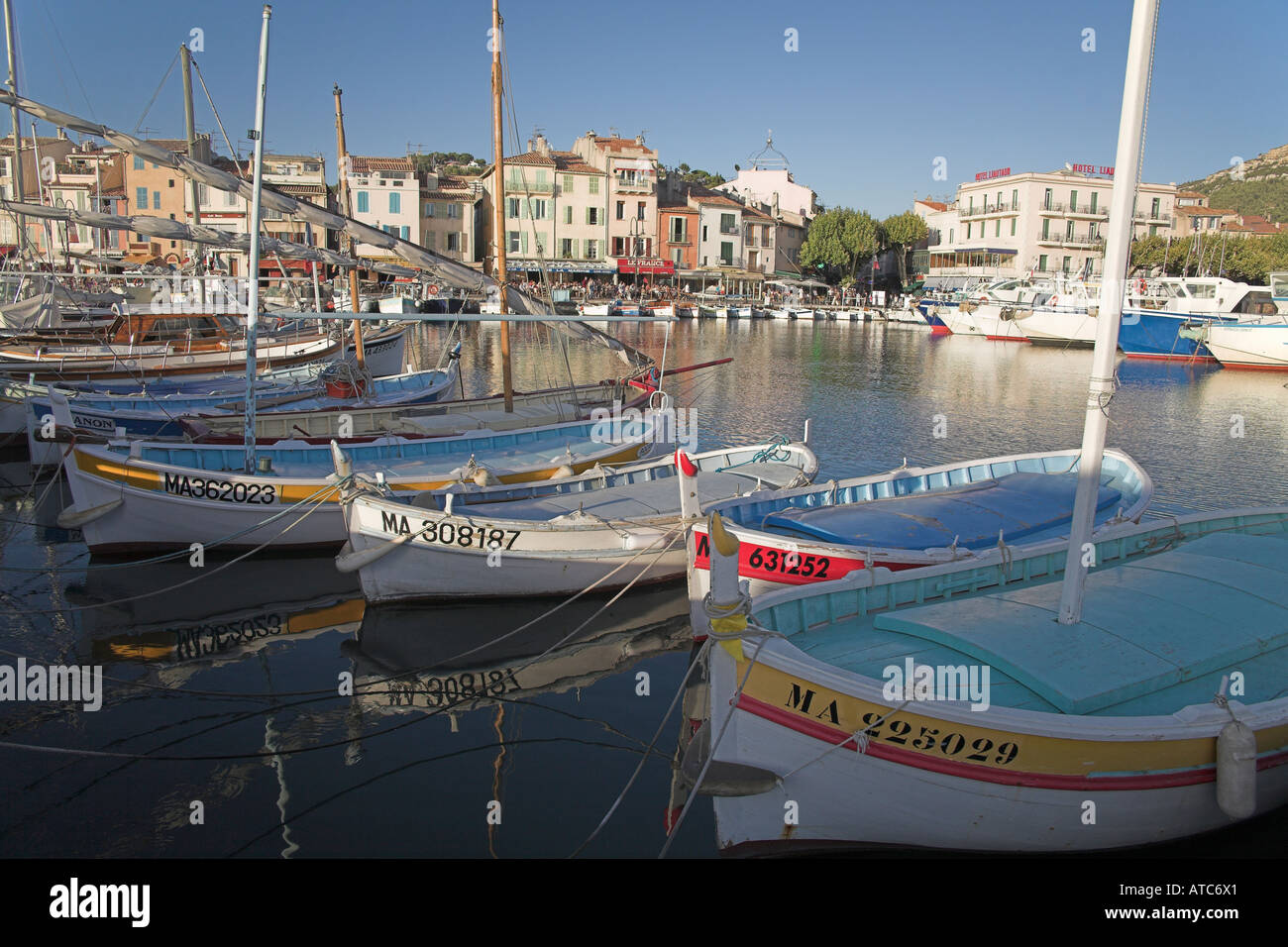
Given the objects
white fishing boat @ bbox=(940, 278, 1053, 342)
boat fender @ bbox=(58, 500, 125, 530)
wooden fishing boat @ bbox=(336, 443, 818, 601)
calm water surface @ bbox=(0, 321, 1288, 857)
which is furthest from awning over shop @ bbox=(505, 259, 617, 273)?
wooden fishing boat @ bbox=(336, 443, 818, 601)

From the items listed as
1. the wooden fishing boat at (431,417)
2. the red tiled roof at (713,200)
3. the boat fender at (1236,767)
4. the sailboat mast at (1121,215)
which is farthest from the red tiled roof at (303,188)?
the boat fender at (1236,767)

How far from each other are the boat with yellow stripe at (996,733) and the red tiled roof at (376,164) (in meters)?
71.3

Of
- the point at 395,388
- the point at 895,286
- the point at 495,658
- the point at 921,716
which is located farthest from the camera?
the point at 895,286

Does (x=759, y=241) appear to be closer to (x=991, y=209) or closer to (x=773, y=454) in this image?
(x=991, y=209)

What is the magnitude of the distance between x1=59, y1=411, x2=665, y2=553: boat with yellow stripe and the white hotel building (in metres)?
74.4

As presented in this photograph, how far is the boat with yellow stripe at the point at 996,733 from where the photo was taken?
246 inches

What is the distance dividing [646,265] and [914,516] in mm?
70674

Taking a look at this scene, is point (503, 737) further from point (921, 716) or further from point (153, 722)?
point (921, 716)

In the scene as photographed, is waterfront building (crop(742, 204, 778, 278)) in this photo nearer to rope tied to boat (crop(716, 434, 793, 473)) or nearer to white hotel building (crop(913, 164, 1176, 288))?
white hotel building (crop(913, 164, 1176, 288))

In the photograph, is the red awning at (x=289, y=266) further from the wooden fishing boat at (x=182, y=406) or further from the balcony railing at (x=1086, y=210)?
the balcony railing at (x=1086, y=210)

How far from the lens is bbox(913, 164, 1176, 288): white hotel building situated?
77062 mm

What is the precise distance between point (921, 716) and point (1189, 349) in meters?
55.6

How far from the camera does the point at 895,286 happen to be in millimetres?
Result: 94625
